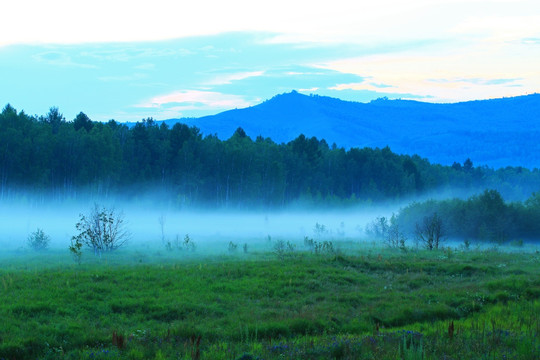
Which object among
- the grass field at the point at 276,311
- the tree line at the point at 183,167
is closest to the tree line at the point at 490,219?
the grass field at the point at 276,311

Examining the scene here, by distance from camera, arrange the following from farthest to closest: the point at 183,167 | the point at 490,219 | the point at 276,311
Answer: the point at 183,167 < the point at 490,219 < the point at 276,311

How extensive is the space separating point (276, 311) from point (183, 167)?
236 ft

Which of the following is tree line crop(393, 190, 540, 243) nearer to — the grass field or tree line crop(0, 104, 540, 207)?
the grass field

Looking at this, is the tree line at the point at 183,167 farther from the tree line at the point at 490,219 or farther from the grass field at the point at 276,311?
the grass field at the point at 276,311

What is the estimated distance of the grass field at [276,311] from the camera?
36.1 ft

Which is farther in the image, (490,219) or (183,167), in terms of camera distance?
(183,167)

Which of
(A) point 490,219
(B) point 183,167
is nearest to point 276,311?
(A) point 490,219

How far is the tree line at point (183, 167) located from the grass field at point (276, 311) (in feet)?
158

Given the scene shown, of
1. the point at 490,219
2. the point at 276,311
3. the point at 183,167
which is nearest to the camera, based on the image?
the point at 276,311

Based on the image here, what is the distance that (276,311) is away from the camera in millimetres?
15578

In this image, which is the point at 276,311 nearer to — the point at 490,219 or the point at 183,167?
the point at 490,219

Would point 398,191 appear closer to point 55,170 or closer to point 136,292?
point 55,170

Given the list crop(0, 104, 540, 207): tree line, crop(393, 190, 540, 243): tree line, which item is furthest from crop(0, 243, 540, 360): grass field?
crop(0, 104, 540, 207): tree line

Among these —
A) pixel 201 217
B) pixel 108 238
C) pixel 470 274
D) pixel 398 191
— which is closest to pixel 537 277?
pixel 470 274
